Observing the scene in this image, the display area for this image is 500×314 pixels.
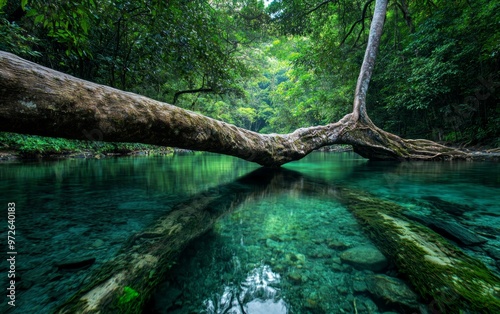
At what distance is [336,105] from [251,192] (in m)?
12.5

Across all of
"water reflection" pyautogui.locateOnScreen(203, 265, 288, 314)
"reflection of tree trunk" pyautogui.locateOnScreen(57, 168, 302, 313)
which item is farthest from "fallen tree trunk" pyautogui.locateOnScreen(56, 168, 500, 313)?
"water reflection" pyautogui.locateOnScreen(203, 265, 288, 314)

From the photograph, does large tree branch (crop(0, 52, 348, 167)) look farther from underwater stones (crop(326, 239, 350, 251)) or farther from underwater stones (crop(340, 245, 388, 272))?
underwater stones (crop(340, 245, 388, 272))

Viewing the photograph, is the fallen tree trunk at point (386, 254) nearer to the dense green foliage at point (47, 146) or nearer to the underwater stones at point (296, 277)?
the underwater stones at point (296, 277)

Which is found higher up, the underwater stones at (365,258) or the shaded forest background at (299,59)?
the shaded forest background at (299,59)

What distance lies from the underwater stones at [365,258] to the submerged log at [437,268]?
0.07m

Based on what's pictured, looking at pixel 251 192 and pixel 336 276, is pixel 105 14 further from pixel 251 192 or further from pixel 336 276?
pixel 336 276

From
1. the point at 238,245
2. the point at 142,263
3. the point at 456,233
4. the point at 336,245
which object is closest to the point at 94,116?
the point at 142,263

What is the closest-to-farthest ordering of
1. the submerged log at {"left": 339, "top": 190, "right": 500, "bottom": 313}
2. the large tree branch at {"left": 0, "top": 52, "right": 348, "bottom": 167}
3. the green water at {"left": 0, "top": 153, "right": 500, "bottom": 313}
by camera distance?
the submerged log at {"left": 339, "top": 190, "right": 500, "bottom": 313}
the green water at {"left": 0, "top": 153, "right": 500, "bottom": 313}
the large tree branch at {"left": 0, "top": 52, "right": 348, "bottom": 167}

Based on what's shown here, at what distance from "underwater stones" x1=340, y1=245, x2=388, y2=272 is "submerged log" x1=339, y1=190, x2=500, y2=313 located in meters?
0.07

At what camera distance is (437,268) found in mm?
1132

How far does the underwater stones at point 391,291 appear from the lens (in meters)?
1.00

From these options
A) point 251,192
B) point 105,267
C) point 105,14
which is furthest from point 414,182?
point 105,14

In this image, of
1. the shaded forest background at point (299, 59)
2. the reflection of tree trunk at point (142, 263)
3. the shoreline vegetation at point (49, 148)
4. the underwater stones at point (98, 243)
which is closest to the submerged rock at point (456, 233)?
the reflection of tree trunk at point (142, 263)

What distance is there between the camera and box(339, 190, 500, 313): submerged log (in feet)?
2.99
